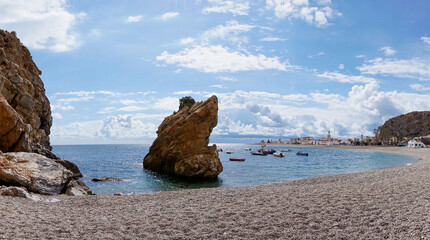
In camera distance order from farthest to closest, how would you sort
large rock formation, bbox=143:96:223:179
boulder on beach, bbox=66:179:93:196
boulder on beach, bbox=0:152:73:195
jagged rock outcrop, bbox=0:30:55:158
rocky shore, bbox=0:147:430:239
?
large rock formation, bbox=143:96:223:179
jagged rock outcrop, bbox=0:30:55:158
boulder on beach, bbox=66:179:93:196
boulder on beach, bbox=0:152:73:195
rocky shore, bbox=0:147:430:239

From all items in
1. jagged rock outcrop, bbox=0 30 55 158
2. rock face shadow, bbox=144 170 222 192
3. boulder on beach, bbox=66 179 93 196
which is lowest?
rock face shadow, bbox=144 170 222 192

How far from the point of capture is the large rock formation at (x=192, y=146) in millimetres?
34250

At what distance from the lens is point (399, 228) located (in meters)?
8.87

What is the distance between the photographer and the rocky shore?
884 cm

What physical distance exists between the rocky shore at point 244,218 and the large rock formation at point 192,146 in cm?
1998

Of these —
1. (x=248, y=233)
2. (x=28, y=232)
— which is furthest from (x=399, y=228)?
(x=28, y=232)

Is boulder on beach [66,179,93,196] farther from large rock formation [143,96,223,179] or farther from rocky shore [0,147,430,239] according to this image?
large rock formation [143,96,223,179]

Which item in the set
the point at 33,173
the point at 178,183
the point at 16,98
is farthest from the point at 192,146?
the point at 16,98

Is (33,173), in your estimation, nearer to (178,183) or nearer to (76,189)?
(76,189)

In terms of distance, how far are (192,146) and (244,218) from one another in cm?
2543

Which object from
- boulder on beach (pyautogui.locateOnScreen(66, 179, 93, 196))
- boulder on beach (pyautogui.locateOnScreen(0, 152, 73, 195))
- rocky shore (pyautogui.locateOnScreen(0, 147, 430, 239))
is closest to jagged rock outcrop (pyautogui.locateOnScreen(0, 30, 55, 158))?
boulder on beach (pyautogui.locateOnScreen(0, 152, 73, 195))

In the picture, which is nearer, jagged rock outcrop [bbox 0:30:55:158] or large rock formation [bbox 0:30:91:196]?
large rock formation [bbox 0:30:91:196]

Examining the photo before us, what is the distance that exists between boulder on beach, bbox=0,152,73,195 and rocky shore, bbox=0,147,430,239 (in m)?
3.79

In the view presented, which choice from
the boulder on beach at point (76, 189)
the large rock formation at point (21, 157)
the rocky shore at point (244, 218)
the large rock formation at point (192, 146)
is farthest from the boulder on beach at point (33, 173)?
the large rock formation at point (192, 146)
